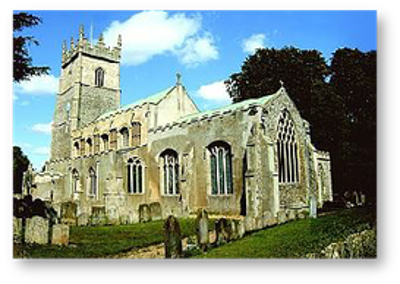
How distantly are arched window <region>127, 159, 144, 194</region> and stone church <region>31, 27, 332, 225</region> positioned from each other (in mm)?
63

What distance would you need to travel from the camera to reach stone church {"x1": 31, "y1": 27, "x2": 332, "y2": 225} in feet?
51.4

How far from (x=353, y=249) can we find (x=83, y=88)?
3387 cm

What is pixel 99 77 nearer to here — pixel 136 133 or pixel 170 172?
pixel 136 133

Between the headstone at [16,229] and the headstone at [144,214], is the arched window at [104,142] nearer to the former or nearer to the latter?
the headstone at [144,214]

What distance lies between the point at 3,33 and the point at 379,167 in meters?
6.97

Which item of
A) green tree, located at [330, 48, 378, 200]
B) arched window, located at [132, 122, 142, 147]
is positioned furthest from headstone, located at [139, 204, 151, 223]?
green tree, located at [330, 48, 378, 200]

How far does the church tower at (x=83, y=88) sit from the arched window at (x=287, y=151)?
23601 mm

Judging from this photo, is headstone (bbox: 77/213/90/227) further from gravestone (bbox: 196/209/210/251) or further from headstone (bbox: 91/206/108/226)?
gravestone (bbox: 196/209/210/251)

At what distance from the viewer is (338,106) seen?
23266 mm

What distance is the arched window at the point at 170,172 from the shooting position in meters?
20.1

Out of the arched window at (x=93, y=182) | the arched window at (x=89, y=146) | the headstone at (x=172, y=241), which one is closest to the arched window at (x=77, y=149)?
the arched window at (x=89, y=146)

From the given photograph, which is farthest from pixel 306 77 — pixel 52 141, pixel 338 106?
pixel 52 141

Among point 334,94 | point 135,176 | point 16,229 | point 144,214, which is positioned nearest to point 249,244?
point 16,229

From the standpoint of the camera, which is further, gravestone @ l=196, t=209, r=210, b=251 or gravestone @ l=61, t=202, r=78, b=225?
gravestone @ l=61, t=202, r=78, b=225
